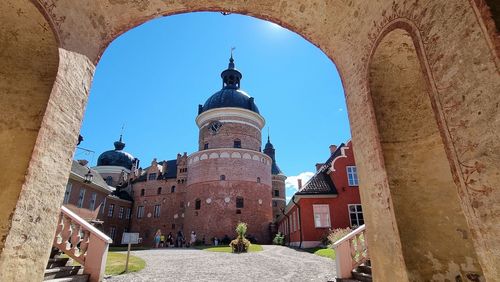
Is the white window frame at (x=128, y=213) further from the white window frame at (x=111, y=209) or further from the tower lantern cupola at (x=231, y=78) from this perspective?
the tower lantern cupola at (x=231, y=78)

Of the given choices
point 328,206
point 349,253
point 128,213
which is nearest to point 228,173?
point 328,206

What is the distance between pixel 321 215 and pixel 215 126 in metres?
19.7

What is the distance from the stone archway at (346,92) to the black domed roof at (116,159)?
1995 inches

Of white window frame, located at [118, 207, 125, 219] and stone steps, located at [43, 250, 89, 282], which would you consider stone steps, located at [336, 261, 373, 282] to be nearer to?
stone steps, located at [43, 250, 89, 282]

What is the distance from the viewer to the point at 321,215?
67.1 ft

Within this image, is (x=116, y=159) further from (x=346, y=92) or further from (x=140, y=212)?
(x=346, y=92)

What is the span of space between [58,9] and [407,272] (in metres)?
5.82

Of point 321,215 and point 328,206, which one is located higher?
point 328,206

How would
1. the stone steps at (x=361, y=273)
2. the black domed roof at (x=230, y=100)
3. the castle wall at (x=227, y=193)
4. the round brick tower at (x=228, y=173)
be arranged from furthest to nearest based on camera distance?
1. the black domed roof at (x=230, y=100)
2. the round brick tower at (x=228, y=173)
3. the castle wall at (x=227, y=193)
4. the stone steps at (x=361, y=273)

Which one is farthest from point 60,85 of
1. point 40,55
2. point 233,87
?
point 233,87

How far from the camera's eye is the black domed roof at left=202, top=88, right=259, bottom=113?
36.7 metres

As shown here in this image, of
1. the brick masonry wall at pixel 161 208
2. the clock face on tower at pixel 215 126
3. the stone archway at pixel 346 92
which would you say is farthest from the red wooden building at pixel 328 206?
the brick masonry wall at pixel 161 208

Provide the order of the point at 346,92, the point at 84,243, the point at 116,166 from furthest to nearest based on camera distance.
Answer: the point at 116,166, the point at 84,243, the point at 346,92

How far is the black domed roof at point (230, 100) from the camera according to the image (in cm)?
3673
